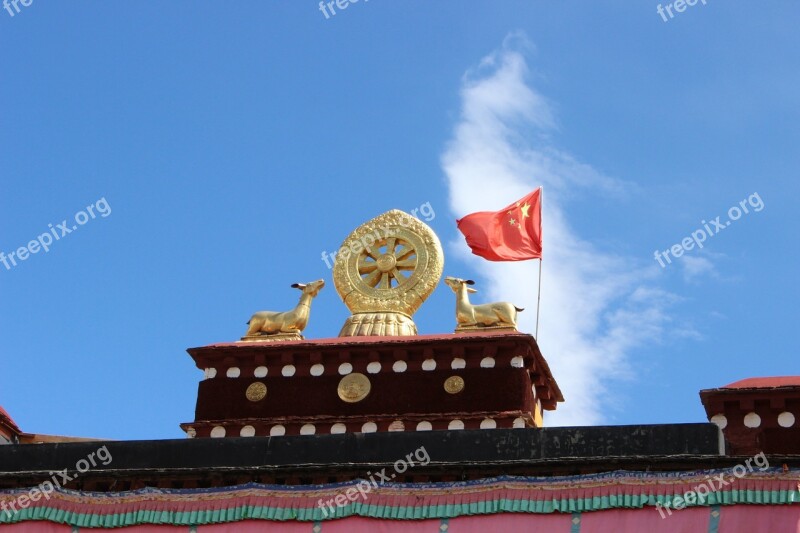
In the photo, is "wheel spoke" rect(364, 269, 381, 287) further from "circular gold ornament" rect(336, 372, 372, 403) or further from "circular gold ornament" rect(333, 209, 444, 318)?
"circular gold ornament" rect(336, 372, 372, 403)

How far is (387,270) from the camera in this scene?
33750 mm

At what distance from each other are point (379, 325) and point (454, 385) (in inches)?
115

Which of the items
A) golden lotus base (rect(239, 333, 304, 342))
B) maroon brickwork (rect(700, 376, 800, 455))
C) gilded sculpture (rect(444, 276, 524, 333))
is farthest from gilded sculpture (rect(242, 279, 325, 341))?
maroon brickwork (rect(700, 376, 800, 455))

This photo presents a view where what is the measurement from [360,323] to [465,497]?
39.3ft

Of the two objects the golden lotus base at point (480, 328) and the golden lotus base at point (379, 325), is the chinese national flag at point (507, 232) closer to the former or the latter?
the golden lotus base at point (480, 328)

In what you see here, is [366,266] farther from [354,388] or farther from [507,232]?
[354,388]

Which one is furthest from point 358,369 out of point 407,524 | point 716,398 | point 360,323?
point 407,524

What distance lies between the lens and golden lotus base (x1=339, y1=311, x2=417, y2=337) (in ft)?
106

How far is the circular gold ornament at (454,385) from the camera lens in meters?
30.5

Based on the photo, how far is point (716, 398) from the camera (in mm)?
27469

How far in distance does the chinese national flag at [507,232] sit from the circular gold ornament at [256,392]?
19.1 feet

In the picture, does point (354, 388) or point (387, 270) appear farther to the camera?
point (387, 270)

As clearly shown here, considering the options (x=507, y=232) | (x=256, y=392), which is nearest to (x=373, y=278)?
(x=507, y=232)

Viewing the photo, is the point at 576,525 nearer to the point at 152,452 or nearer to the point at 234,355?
the point at 152,452
